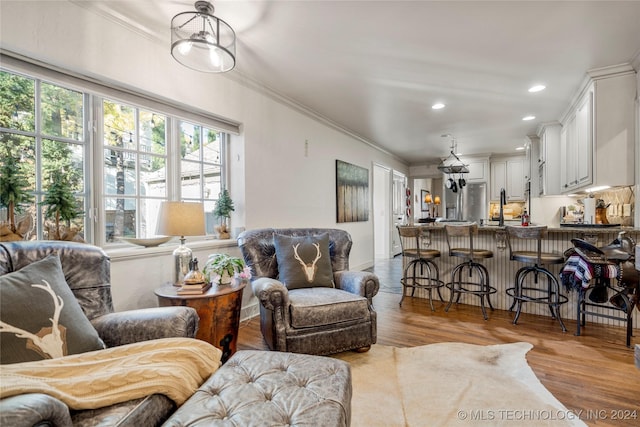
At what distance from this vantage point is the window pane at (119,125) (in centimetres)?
228

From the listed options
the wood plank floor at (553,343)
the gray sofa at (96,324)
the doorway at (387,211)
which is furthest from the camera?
the doorway at (387,211)

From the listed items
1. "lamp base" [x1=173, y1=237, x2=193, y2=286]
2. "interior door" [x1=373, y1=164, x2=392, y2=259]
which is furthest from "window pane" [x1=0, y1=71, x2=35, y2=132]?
"interior door" [x1=373, y1=164, x2=392, y2=259]

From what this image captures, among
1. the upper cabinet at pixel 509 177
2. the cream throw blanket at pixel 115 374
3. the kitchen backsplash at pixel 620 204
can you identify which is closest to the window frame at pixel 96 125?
the cream throw blanket at pixel 115 374

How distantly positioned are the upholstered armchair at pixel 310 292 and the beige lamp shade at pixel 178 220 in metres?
0.62

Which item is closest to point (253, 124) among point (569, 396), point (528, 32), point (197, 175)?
point (197, 175)

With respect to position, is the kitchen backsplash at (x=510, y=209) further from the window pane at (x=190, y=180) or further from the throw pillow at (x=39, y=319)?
the throw pillow at (x=39, y=319)

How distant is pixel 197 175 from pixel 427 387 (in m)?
2.59

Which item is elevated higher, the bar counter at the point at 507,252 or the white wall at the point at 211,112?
the white wall at the point at 211,112

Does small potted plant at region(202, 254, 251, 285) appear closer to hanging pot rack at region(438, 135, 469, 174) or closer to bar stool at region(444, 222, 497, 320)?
bar stool at region(444, 222, 497, 320)

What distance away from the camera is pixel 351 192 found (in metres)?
5.32

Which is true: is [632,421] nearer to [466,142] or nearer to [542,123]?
[542,123]

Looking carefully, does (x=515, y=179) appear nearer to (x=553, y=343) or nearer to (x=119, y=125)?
(x=553, y=343)

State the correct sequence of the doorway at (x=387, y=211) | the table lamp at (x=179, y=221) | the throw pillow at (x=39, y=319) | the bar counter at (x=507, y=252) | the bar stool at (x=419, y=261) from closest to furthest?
the throw pillow at (x=39, y=319) → the table lamp at (x=179, y=221) → the bar counter at (x=507, y=252) → the bar stool at (x=419, y=261) → the doorway at (x=387, y=211)

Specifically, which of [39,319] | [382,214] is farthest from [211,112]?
[382,214]
